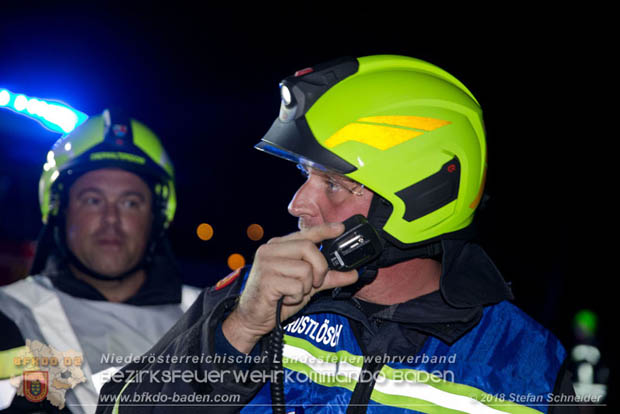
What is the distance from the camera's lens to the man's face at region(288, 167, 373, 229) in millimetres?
2188

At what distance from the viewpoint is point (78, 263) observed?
400 centimetres

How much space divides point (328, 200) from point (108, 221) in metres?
2.31

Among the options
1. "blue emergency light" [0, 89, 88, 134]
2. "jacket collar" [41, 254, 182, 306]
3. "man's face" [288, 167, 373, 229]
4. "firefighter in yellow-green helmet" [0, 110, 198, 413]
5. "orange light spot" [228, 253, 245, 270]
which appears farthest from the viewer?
"orange light spot" [228, 253, 245, 270]

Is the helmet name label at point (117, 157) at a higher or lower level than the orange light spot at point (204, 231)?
higher

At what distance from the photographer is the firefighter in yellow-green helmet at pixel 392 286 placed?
208 centimetres

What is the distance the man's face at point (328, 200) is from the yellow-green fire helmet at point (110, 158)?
2.46m

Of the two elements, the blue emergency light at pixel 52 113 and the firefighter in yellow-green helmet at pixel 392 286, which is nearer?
the firefighter in yellow-green helmet at pixel 392 286

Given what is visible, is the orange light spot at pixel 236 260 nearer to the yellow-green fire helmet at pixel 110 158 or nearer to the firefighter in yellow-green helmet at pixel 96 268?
the yellow-green fire helmet at pixel 110 158

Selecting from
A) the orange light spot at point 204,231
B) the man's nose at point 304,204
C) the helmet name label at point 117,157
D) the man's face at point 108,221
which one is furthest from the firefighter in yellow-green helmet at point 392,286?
the orange light spot at point 204,231

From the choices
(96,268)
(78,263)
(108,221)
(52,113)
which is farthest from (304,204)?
(52,113)

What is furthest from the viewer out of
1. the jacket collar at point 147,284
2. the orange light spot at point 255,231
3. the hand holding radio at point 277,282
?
the orange light spot at point 255,231

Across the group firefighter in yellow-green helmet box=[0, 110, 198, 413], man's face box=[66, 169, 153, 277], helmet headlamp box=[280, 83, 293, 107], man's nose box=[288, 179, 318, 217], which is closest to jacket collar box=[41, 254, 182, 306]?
firefighter in yellow-green helmet box=[0, 110, 198, 413]

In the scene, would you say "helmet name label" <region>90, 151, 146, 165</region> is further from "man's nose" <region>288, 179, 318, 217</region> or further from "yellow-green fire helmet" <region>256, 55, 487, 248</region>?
"man's nose" <region>288, 179, 318, 217</region>

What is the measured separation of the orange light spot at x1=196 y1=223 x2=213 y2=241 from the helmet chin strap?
18492 mm
